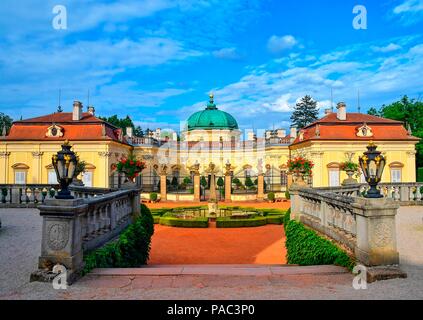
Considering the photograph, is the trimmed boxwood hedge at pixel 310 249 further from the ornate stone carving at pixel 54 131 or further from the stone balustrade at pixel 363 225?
the ornate stone carving at pixel 54 131

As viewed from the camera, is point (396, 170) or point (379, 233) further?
point (396, 170)

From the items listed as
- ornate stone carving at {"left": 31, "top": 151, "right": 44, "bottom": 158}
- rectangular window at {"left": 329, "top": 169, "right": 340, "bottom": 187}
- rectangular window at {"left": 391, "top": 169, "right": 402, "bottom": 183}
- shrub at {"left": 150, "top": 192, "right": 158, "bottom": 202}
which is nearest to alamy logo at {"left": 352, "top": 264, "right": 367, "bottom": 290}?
shrub at {"left": 150, "top": 192, "right": 158, "bottom": 202}

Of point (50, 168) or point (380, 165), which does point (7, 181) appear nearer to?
point (50, 168)

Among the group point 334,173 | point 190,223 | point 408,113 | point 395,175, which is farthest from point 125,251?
point 408,113

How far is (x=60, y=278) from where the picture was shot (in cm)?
496

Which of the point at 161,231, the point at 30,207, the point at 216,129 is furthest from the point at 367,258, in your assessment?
the point at 216,129

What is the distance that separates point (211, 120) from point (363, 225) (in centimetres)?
5202

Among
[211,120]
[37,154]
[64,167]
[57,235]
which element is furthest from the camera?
[211,120]

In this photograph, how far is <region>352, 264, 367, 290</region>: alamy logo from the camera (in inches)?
194

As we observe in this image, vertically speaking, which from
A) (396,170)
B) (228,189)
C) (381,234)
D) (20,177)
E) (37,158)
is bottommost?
(228,189)

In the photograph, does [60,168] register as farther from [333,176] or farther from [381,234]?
[333,176]

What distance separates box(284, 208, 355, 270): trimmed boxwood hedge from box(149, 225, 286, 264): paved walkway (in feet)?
3.66

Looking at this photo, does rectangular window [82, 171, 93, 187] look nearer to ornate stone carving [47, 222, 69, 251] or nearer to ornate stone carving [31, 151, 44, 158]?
ornate stone carving [31, 151, 44, 158]

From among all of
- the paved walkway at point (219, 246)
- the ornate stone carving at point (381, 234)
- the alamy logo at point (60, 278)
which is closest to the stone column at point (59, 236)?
the alamy logo at point (60, 278)
